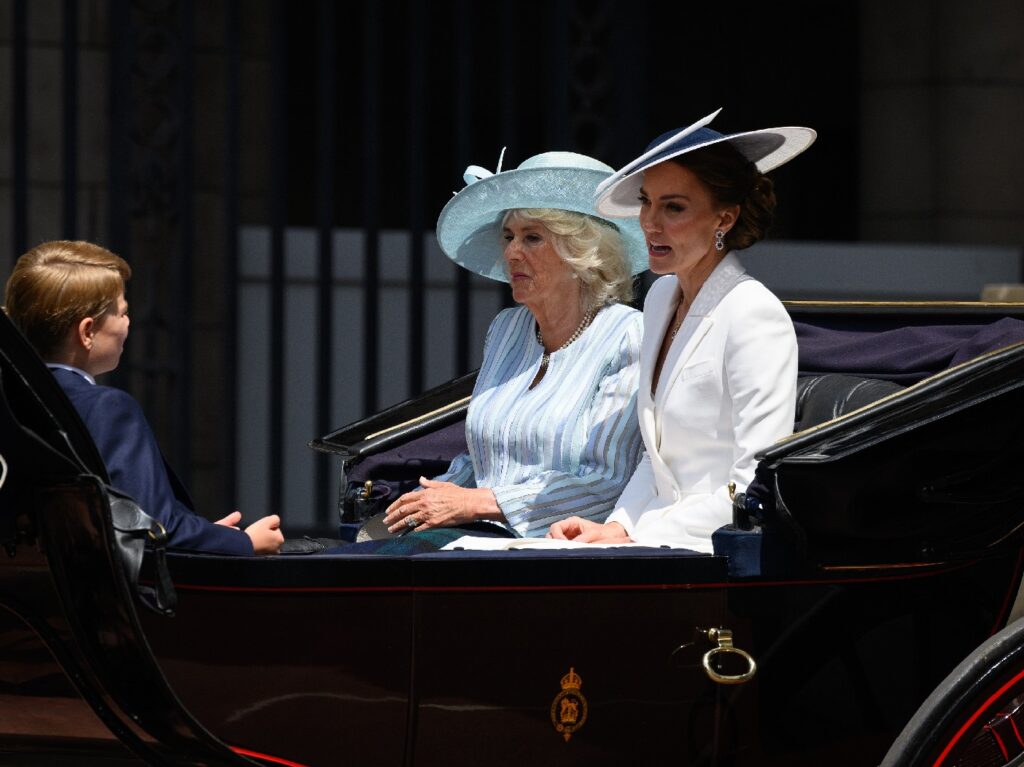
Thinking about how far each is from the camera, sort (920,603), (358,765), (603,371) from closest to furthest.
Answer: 1. (358,765)
2. (920,603)
3. (603,371)

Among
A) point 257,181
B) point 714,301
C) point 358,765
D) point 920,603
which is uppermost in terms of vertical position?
point 257,181

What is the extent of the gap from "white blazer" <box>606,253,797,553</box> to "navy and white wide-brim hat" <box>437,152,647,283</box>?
0.42 meters

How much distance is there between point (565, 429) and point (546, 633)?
2.27 ft

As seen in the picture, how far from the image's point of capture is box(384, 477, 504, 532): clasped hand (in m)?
2.98

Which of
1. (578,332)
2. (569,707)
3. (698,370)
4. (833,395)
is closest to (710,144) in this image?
(698,370)

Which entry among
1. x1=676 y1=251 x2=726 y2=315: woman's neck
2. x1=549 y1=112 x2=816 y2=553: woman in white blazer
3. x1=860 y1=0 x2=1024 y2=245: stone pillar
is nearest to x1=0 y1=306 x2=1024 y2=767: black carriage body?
x1=549 y1=112 x2=816 y2=553: woman in white blazer

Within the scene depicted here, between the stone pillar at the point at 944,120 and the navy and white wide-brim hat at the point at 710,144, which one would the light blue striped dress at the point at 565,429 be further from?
the stone pillar at the point at 944,120

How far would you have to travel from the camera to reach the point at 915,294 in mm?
6191

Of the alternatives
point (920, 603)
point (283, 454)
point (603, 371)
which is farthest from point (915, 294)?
point (920, 603)

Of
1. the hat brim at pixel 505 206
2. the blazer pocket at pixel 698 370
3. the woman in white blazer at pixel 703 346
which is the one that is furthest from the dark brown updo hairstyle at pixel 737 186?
the hat brim at pixel 505 206

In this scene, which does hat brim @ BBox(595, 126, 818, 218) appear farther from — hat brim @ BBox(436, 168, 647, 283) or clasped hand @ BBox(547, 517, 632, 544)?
clasped hand @ BBox(547, 517, 632, 544)

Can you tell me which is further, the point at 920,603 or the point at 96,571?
the point at 920,603

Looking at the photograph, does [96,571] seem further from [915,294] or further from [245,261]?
→ [915,294]

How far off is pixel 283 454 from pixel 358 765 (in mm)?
3417
